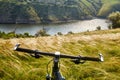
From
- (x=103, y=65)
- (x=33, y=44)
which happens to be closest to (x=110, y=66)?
(x=103, y=65)

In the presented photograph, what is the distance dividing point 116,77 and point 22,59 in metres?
3.17

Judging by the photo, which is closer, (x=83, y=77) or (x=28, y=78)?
(x=28, y=78)

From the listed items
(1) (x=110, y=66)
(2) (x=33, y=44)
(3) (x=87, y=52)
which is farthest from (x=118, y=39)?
(2) (x=33, y=44)

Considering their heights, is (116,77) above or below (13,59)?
below

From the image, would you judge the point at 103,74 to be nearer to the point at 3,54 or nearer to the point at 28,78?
the point at 28,78

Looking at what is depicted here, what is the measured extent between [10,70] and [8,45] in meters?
1.66

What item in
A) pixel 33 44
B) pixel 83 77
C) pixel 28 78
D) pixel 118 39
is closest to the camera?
pixel 28 78

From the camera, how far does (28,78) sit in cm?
Result: 779

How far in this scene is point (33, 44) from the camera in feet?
32.5

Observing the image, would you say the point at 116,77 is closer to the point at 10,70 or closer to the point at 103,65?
the point at 103,65

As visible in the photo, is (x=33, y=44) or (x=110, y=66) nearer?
(x=110, y=66)

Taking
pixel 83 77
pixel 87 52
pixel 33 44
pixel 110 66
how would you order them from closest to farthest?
pixel 83 77 < pixel 110 66 < pixel 33 44 < pixel 87 52

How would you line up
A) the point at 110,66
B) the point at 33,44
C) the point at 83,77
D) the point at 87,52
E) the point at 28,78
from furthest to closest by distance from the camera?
the point at 87,52
the point at 33,44
the point at 110,66
the point at 83,77
the point at 28,78

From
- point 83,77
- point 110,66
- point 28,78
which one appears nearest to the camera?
point 28,78
